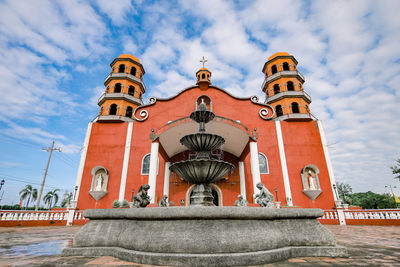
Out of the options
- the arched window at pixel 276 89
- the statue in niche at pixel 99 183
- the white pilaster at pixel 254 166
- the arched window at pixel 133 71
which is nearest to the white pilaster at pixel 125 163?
the statue in niche at pixel 99 183

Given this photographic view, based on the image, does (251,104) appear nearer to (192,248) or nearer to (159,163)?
(159,163)

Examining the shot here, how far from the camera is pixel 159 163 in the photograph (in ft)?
50.3

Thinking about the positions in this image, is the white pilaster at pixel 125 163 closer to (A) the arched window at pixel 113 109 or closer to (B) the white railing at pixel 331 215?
(A) the arched window at pixel 113 109

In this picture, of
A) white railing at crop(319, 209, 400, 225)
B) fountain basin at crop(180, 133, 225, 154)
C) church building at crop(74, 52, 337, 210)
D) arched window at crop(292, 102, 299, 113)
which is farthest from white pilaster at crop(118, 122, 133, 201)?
arched window at crop(292, 102, 299, 113)

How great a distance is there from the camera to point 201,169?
5973 millimetres

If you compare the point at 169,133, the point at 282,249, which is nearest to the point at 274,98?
the point at 169,133

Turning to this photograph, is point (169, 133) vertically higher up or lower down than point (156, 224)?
higher up

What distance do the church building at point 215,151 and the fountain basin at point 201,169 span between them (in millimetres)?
6466

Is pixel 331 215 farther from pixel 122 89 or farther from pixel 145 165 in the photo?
pixel 122 89

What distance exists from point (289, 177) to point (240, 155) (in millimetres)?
3854

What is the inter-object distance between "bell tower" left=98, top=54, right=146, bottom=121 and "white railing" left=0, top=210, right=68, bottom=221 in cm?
758

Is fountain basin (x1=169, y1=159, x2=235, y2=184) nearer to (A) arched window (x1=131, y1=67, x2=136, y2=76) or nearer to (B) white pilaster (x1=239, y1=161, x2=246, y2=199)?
(B) white pilaster (x1=239, y1=161, x2=246, y2=199)

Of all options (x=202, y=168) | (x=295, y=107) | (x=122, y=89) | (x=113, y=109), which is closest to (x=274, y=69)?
(x=295, y=107)

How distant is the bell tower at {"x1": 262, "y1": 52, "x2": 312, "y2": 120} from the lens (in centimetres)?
1767
